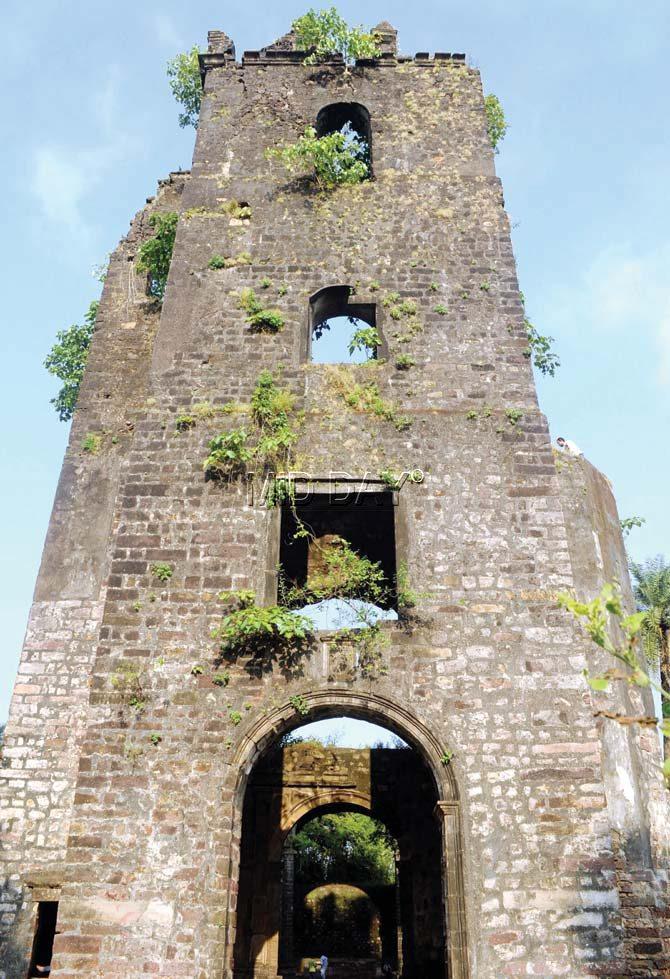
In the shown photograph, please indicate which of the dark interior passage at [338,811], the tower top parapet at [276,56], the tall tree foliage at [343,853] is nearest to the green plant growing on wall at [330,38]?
the tower top parapet at [276,56]

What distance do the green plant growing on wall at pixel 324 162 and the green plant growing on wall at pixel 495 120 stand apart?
9.51 feet

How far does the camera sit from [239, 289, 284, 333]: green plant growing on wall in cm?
1096

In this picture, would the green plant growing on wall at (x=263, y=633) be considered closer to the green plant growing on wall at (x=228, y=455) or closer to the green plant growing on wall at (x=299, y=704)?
the green plant growing on wall at (x=299, y=704)

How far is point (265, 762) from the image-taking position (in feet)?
A: 50.3

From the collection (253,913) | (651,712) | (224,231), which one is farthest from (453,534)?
(253,913)

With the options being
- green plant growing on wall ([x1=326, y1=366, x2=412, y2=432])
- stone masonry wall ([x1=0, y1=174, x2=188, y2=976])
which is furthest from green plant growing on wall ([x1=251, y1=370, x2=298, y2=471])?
stone masonry wall ([x1=0, y1=174, x2=188, y2=976])

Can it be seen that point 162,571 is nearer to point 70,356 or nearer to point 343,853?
point 70,356

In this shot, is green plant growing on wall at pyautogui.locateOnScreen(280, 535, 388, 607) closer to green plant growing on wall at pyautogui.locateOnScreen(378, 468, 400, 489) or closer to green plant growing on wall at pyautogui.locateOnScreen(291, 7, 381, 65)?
green plant growing on wall at pyautogui.locateOnScreen(378, 468, 400, 489)

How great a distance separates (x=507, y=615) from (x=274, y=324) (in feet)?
16.3

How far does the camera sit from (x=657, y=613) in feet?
64.2

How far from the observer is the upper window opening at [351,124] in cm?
1314

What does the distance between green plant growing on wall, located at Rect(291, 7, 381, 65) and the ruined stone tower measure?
0.72 feet

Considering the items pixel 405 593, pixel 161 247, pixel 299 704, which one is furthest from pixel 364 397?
pixel 161 247

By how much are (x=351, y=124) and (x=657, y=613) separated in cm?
1323
